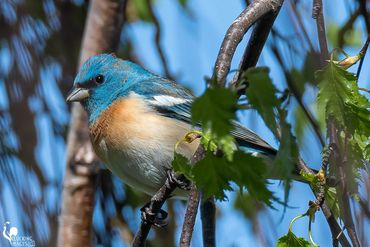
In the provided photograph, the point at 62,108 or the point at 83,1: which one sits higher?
the point at 83,1

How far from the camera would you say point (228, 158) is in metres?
2.11

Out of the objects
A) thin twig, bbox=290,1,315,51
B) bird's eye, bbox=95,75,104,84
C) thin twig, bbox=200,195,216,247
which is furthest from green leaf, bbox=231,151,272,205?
bird's eye, bbox=95,75,104,84

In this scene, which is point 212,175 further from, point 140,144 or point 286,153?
point 140,144

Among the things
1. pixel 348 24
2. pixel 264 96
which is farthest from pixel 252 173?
pixel 348 24

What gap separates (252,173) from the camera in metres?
2.14

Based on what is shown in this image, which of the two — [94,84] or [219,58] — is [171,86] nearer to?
[94,84]

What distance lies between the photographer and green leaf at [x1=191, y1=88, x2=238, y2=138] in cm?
196

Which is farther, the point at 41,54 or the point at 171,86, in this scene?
the point at 41,54

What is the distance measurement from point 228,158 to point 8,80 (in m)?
3.11

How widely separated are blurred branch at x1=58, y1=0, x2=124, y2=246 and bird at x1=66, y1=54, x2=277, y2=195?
0.71ft

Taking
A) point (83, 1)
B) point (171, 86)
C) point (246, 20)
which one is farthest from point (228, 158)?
point (83, 1)

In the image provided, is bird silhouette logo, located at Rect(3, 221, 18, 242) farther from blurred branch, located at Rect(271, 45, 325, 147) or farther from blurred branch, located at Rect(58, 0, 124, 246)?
blurred branch, located at Rect(271, 45, 325, 147)

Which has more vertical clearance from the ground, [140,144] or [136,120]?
[136,120]

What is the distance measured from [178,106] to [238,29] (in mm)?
2121
